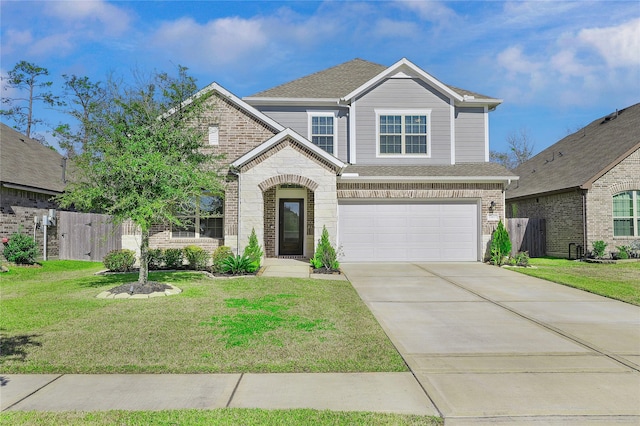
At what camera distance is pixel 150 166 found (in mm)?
9047

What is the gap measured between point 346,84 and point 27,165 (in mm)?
14479

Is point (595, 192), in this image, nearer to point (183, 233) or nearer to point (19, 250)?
point (183, 233)

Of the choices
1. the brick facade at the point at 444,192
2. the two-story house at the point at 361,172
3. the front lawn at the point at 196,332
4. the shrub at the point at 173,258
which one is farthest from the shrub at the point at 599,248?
the shrub at the point at 173,258

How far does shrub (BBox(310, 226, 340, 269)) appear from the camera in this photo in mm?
13539

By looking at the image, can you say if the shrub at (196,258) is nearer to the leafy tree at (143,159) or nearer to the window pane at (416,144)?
the leafy tree at (143,159)

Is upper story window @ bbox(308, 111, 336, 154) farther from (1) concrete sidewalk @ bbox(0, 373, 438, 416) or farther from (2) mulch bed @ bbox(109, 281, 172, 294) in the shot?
(1) concrete sidewalk @ bbox(0, 373, 438, 416)

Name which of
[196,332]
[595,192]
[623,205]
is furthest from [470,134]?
[196,332]

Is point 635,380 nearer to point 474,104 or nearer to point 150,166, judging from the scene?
point 150,166

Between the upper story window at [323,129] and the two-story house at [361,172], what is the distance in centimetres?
4

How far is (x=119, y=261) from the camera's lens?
13.3m

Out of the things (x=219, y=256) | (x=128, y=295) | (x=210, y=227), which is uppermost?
(x=210, y=227)

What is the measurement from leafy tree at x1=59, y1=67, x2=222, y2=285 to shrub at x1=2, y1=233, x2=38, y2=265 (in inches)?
251

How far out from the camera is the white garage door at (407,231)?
16.6m

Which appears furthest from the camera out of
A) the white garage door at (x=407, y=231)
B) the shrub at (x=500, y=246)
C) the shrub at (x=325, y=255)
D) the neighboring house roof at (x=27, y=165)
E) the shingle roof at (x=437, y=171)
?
the white garage door at (x=407, y=231)
